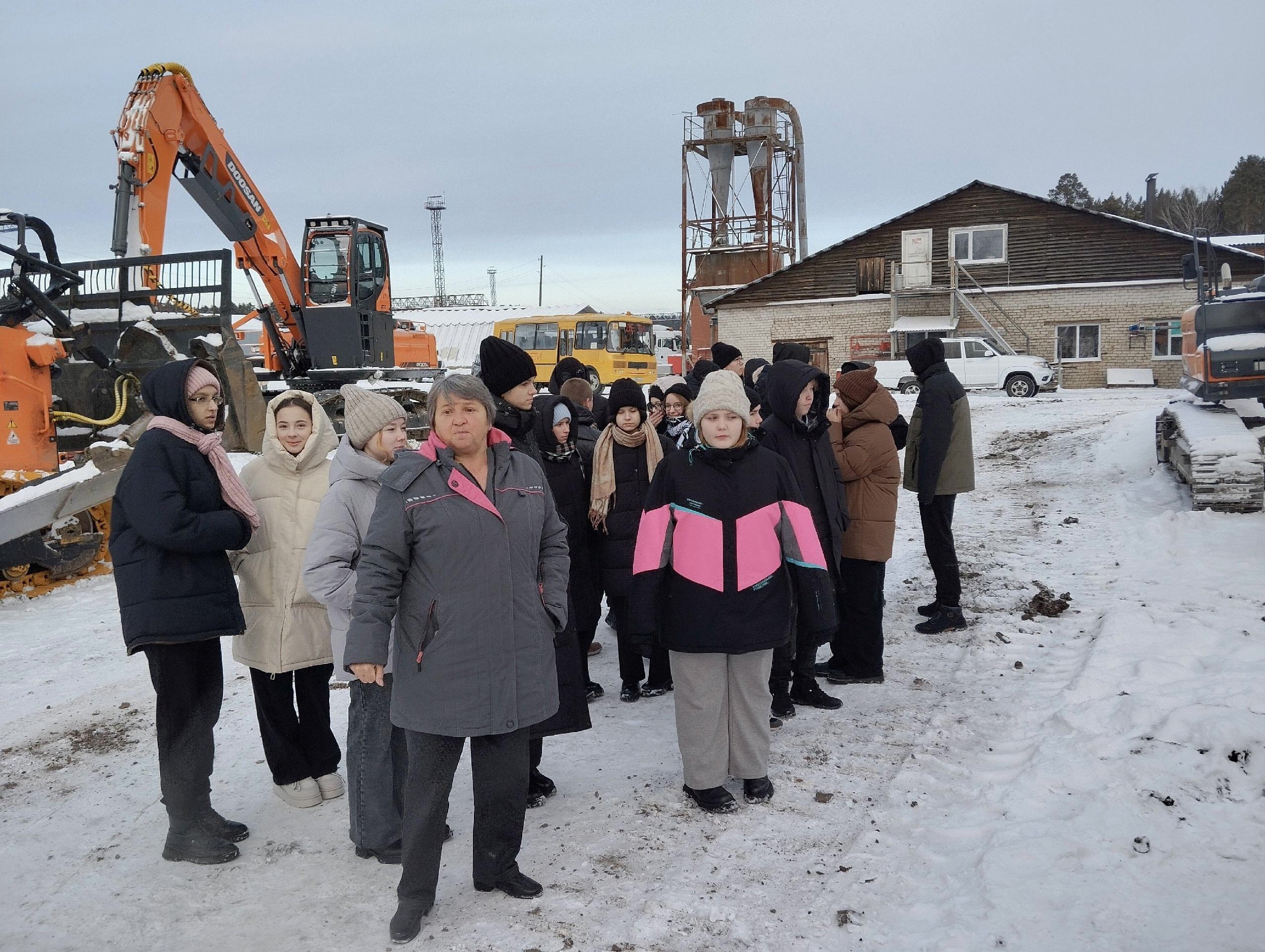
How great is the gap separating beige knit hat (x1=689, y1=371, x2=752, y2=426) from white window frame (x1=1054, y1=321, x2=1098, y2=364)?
87.5ft

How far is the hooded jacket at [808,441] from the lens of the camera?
16.0 ft

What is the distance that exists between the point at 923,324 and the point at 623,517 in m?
25.5

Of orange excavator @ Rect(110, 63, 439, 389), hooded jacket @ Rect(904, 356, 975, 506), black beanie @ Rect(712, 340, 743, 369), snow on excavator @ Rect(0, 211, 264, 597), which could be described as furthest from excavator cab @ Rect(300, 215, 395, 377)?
hooded jacket @ Rect(904, 356, 975, 506)

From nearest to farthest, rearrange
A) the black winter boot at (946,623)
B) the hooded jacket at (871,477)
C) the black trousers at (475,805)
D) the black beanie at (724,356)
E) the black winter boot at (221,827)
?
the black trousers at (475,805) < the black winter boot at (221,827) < the hooded jacket at (871,477) < the black winter boot at (946,623) < the black beanie at (724,356)

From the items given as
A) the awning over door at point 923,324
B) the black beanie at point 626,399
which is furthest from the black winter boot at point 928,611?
the awning over door at point 923,324

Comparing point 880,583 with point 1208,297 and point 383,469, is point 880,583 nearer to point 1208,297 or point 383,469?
point 383,469

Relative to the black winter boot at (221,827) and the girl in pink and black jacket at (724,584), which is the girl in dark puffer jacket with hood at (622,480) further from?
the black winter boot at (221,827)

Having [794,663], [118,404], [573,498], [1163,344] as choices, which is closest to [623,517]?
[573,498]

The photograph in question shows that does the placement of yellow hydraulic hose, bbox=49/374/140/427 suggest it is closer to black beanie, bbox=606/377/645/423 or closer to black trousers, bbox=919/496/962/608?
black beanie, bbox=606/377/645/423

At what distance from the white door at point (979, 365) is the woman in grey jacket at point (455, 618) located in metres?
21.5

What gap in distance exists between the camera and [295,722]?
162 inches

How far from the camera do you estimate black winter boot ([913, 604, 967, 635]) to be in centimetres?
626

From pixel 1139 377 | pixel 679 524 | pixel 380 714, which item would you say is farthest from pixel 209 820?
pixel 1139 377

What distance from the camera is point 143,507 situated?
349cm
